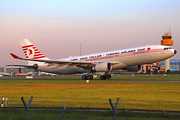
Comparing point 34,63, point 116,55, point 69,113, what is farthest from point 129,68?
point 69,113

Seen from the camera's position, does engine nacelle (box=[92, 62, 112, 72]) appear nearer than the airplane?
No

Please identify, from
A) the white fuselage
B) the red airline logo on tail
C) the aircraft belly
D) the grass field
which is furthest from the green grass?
the red airline logo on tail

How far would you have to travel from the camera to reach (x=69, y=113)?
43.3 feet

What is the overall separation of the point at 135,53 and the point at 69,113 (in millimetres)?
33667

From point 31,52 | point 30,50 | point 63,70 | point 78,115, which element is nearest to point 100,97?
point 78,115

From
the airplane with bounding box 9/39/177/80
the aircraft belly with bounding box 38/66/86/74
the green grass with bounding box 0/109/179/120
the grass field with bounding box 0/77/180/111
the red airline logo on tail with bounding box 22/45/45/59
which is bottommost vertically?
the green grass with bounding box 0/109/179/120

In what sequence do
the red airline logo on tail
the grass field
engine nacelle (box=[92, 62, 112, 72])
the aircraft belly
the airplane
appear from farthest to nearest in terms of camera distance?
the red airline logo on tail, the aircraft belly, engine nacelle (box=[92, 62, 112, 72]), the airplane, the grass field

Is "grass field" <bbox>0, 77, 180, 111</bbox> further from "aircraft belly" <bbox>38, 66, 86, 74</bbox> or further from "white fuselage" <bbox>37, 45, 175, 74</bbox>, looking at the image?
"aircraft belly" <bbox>38, 66, 86, 74</bbox>

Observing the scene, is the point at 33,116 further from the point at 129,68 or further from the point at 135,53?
the point at 129,68

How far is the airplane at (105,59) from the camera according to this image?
44375 mm

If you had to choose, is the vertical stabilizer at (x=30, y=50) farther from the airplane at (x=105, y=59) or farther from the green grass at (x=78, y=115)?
the green grass at (x=78, y=115)

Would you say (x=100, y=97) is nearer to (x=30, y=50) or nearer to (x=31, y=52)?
(x=31, y=52)

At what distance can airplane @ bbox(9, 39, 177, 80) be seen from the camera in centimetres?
4438

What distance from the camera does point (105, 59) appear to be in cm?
4912
